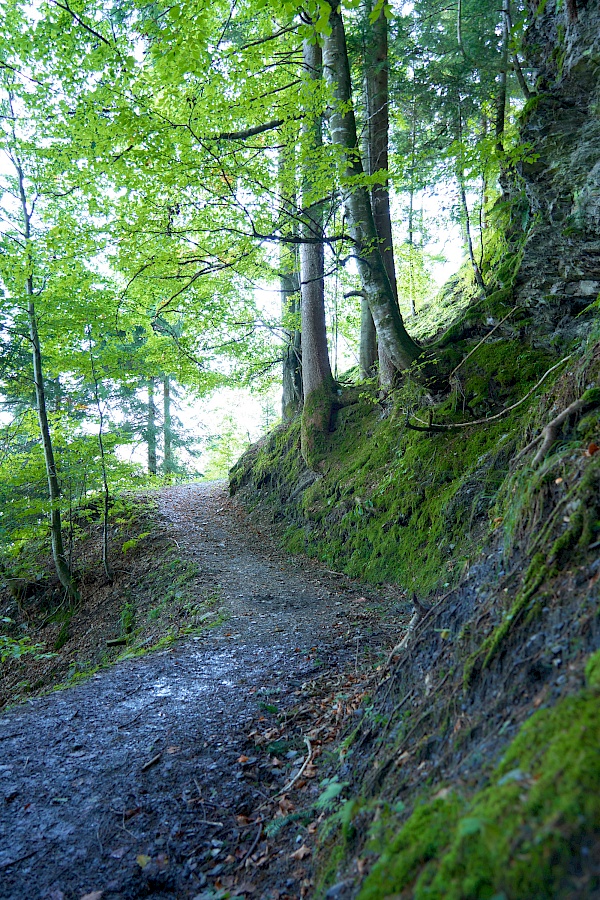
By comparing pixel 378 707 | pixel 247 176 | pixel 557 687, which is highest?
pixel 247 176

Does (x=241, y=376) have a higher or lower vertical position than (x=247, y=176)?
lower

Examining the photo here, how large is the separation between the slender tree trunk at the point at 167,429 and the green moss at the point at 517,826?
69.6 feet

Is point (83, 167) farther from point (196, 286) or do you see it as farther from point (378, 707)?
point (378, 707)

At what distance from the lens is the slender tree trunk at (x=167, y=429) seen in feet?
72.6

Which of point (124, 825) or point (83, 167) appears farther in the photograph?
point (83, 167)

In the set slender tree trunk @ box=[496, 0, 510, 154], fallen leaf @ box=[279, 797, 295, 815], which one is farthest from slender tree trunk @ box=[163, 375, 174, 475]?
fallen leaf @ box=[279, 797, 295, 815]

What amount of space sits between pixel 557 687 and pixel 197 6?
7.41 metres

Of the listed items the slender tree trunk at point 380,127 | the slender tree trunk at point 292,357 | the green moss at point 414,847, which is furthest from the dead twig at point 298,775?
the slender tree trunk at point 292,357

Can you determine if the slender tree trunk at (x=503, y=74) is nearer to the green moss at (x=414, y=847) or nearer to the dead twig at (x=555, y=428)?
the dead twig at (x=555, y=428)

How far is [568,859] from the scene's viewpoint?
121 cm

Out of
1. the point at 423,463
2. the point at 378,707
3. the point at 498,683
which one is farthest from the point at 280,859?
the point at 423,463

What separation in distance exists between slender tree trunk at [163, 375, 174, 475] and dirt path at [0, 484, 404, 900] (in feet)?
54.7

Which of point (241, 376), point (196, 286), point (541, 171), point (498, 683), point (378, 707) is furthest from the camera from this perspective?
point (241, 376)

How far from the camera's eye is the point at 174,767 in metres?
3.37
